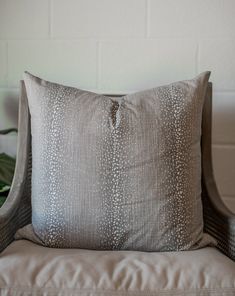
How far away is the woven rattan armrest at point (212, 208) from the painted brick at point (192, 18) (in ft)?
0.83

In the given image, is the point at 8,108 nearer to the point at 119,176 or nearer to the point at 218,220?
the point at 119,176

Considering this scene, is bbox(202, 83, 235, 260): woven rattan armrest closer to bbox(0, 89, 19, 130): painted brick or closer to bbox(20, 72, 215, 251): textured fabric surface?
bbox(20, 72, 215, 251): textured fabric surface

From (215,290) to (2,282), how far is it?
0.45 meters

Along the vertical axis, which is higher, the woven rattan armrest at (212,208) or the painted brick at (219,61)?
the painted brick at (219,61)

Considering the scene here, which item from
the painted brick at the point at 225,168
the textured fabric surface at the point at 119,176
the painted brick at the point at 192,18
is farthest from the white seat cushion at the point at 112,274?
the painted brick at the point at 192,18

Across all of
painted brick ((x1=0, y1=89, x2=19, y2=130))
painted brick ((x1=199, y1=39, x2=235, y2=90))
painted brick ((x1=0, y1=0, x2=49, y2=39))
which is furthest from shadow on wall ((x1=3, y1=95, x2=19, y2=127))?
painted brick ((x1=199, y1=39, x2=235, y2=90))

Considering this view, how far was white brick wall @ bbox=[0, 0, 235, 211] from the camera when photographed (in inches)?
57.2

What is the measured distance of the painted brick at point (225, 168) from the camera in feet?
4.94

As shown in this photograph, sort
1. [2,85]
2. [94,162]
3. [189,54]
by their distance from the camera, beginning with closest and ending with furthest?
[94,162] → [189,54] → [2,85]

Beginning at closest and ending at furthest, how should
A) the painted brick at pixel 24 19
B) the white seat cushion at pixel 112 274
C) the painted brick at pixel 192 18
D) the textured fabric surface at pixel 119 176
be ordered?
the white seat cushion at pixel 112 274
the textured fabric surface at pixel 119 176
the painted brick at pixel 192 18
the painted brick at pixel 24 19

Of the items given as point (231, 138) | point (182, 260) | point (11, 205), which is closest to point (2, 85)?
point (11, 205)

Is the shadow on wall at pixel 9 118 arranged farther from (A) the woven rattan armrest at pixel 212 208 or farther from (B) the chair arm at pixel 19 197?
(A) the woven rattan armrest at pixel 212 208

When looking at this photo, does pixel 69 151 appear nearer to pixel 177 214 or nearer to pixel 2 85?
pixel 177 214

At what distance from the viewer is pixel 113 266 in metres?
0.96
